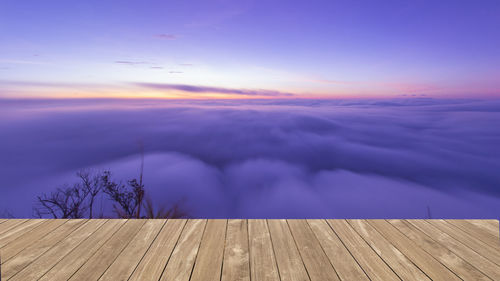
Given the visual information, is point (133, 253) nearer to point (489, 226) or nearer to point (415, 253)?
point (415, 253)

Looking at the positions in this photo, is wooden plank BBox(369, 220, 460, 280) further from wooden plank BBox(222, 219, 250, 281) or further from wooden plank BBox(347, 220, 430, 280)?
wooden plank BBox(222, 219, 250, 281)

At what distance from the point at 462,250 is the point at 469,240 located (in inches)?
8.3

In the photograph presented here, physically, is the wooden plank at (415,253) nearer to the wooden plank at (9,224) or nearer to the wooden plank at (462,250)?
the wooden plank at (462,250)

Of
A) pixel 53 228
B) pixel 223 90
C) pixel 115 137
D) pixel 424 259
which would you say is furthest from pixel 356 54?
pixel 115 137

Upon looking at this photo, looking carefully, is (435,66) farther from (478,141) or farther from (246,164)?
(246,164)

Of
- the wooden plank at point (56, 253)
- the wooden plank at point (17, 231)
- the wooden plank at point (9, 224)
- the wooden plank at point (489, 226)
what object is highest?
the wooden plank at point (56, 253)

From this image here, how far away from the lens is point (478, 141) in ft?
50.1

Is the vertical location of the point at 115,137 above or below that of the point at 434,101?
below

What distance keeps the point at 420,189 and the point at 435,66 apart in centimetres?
642

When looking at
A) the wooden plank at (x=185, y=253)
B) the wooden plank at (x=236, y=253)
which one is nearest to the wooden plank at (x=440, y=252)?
the wooden plank at (x=236, y=253)

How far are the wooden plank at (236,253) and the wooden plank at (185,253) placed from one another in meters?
0.19

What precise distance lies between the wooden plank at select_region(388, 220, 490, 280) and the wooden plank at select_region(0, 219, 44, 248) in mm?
2693

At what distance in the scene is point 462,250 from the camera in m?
1.56

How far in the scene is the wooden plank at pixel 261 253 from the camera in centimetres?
125
